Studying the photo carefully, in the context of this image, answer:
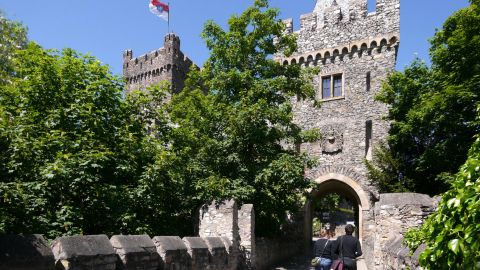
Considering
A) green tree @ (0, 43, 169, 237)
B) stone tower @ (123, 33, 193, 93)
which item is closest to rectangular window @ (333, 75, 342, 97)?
green tree @ (0, 43, 169, 237)

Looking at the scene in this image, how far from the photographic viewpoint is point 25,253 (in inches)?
154

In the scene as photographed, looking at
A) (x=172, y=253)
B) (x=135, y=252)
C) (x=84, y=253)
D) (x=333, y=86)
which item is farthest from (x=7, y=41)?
(x=84, y=253)

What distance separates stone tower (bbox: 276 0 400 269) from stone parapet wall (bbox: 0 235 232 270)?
40.1 feet

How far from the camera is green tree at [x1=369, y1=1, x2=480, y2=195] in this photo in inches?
555

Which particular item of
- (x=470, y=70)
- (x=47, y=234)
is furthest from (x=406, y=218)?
(x=470, y=70)

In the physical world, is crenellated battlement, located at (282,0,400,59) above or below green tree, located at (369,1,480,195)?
above

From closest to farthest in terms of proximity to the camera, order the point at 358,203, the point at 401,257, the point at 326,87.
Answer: the point at 401,257 < the point at 358,203 < the point at 326,87

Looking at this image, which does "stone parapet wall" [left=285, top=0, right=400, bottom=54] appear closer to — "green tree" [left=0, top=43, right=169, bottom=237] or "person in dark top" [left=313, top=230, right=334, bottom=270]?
"green tree" [left=0, top=43, right=169, bottom=237]

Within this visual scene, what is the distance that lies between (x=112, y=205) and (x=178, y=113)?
6.55 meters

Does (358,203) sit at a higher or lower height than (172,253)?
higher

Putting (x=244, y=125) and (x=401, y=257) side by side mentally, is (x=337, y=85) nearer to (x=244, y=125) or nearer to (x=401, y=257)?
(x=244, y=125)

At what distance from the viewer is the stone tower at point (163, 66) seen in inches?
1180

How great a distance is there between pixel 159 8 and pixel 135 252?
2586cm

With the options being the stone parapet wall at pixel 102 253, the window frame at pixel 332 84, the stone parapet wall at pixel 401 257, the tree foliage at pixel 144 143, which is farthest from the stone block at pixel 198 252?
the window frame at pixel 332 84
